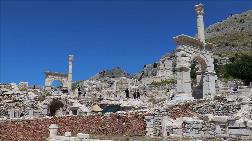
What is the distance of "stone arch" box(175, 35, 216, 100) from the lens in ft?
96.5

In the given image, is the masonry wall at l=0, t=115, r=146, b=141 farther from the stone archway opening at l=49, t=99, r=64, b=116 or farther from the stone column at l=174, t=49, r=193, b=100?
the stone archway opening at l=49, t=99, r=64, b=116

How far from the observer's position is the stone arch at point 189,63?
29.4m

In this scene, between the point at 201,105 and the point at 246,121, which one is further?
the point at 201,105

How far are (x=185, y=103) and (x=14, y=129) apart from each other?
→ 9809 mm

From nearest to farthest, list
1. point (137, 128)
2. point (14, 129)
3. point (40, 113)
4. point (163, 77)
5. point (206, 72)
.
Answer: point (14, 129)
point (137, 128)
point (40, 113)
point (206, 72)
point (163, 77)

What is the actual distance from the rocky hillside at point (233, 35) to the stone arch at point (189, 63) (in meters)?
57.4

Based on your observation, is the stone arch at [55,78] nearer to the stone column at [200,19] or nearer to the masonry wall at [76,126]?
the stone column at [200,19]

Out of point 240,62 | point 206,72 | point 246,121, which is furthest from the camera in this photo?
point 240,62

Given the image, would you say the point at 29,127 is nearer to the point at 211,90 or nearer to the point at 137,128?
the point at 137,128

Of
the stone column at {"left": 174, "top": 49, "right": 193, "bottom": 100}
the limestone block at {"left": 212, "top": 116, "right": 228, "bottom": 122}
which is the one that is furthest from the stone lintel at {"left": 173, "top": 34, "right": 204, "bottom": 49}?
the limestone block at {"left": 212, "top": 116, "right": 228, "bottom": 122}

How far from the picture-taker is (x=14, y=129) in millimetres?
20328

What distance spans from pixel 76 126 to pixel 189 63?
1169cm

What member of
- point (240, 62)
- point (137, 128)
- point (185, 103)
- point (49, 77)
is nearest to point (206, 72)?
point (185, 103)

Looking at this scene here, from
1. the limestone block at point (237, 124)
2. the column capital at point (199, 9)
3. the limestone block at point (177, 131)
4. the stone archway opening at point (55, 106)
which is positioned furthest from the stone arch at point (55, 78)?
the limestone block at point (237, 124)
